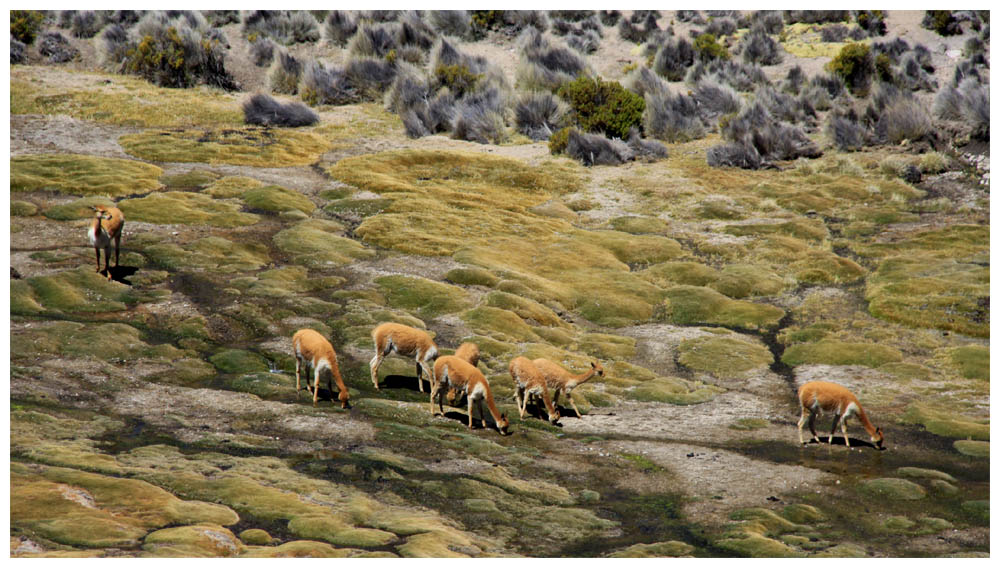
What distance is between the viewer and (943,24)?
5284cm

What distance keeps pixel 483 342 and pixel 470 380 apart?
4.01 meters

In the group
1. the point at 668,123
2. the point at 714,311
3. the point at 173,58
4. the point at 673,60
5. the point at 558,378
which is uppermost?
the point at 673,60

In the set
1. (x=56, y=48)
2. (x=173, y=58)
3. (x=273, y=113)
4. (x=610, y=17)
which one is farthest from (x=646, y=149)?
(x=56, y=48)

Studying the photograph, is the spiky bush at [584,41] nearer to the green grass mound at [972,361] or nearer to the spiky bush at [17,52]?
the spiky bush at [17,52]

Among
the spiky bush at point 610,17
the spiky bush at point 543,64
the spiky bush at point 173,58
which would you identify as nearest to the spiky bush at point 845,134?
the spiky bush at point 543,64

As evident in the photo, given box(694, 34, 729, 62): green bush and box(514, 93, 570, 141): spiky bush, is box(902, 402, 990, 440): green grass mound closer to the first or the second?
box(514, 93, 570, 141): spiky bush

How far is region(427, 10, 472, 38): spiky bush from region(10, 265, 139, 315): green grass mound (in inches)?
1536

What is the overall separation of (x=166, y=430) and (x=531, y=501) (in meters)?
5.44

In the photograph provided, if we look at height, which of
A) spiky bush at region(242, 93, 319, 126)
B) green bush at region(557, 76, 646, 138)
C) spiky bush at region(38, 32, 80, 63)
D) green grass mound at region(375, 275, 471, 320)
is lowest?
green grass mound at region(375, 275, 471, 320)

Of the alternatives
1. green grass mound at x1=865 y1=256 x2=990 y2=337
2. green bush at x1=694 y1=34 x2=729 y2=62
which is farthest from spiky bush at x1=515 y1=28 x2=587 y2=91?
green grass mound at x1=865 y1=256 x2=990 y2=337

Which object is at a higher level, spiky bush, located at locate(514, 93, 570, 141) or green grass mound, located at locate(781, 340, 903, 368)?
spiky bush, located at locate(514, 93, 570, 141)

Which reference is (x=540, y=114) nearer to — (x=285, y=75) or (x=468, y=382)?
(x=285, y=75)

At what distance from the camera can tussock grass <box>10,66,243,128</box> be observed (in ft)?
116

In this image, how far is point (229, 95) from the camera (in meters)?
42.3
